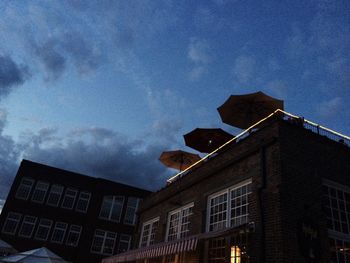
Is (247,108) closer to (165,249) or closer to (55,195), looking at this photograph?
(165,249)

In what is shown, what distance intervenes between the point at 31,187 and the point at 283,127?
91.9ft

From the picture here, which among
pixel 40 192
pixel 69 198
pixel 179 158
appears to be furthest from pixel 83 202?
pixel 179 158

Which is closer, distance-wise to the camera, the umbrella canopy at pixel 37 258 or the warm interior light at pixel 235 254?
the warm interior light at pixel 235 254

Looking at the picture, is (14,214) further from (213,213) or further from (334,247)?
(334,247)

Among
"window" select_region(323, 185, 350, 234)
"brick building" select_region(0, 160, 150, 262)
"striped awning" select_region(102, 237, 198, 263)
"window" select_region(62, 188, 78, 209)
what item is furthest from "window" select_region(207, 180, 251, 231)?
"window" select_region(62, 188, 78, 209)

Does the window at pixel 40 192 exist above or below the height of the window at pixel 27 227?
above

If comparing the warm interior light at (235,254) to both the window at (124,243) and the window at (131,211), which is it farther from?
the window at (131,211)

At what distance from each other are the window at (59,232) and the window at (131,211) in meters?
6.26

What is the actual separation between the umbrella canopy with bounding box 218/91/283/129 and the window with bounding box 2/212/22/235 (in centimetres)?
2437

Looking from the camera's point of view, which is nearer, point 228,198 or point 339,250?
point 339,250

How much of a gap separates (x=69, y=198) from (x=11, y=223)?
553 cm

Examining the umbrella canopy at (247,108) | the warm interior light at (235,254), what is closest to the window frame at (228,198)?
the warm interior light at (235,254)

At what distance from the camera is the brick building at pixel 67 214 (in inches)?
1141

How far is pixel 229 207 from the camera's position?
10.1 m
